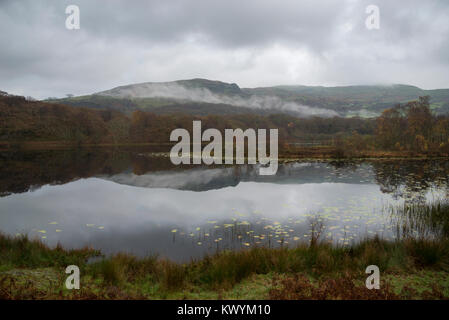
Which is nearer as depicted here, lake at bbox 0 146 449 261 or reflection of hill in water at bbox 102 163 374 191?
lake at bbox 0 146 449 261

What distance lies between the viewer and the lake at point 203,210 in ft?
29.4

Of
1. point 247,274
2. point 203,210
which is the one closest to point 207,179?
point 203,210

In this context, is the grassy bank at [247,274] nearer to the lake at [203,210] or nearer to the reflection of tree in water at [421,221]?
the lake at [203,210]

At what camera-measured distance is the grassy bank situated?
502 cm

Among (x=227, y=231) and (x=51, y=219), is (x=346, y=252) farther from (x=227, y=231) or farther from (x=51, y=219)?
(x=51, y=219)

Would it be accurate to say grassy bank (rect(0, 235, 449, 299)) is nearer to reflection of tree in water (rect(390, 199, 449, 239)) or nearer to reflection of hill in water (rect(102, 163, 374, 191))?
reflection of tree in water (rect(390, 199, 449, 239))

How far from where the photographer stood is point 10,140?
242 feet

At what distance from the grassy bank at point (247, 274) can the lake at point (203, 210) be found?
1162 millimetres

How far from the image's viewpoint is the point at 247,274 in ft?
20.0

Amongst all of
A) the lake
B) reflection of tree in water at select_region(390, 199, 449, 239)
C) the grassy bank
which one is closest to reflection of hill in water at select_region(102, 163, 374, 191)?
the lake

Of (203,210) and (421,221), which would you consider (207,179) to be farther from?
(421,221)

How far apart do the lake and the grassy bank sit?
116 cm
